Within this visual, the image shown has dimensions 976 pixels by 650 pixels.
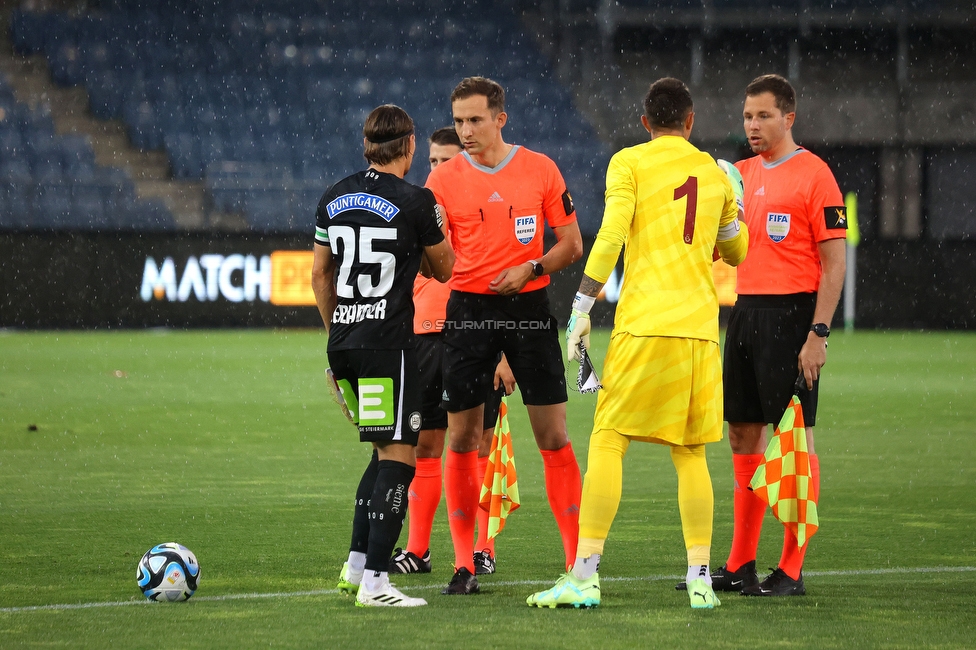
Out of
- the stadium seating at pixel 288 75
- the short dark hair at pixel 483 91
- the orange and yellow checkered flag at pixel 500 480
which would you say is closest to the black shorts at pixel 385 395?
the orange and yellow checkered flag at pixel 500 480

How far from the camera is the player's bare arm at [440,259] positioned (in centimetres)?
491

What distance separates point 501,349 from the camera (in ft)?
17.7

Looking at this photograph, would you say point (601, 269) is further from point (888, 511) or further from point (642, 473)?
point (642, 473)

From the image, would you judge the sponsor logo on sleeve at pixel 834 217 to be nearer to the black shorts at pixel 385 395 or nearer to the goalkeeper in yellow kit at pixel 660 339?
the goalkeeper in yellow kit at pixel 660 339

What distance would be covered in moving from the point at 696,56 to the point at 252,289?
12718mm

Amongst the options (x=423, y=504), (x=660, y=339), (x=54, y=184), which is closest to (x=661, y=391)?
(x=660, y=339)

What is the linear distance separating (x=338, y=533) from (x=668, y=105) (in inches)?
114

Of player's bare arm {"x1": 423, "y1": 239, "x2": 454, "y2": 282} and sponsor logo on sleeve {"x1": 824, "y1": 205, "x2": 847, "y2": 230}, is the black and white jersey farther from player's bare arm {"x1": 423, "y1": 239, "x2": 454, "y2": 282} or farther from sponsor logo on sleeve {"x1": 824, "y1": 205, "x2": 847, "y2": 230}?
sponsor logo on sleeve {"x1": 824, "y1": 205, "x2": 847, "y2": 230}

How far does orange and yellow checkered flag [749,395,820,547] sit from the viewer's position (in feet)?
17.0

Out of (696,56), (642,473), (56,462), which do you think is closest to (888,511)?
(642,473)

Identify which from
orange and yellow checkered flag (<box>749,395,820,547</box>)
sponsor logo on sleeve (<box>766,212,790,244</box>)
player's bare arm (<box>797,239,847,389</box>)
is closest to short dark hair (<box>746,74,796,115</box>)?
sponsor logo on sleeve (<box>766,212,790,244</box>)

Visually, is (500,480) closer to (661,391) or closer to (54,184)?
(661,391)

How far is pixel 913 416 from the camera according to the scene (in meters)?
11.6

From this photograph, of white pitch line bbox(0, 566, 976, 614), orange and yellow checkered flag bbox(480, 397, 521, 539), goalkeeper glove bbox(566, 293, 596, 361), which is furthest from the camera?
orange and yellow checkered flag bbox(480, 397, 521, 539)
